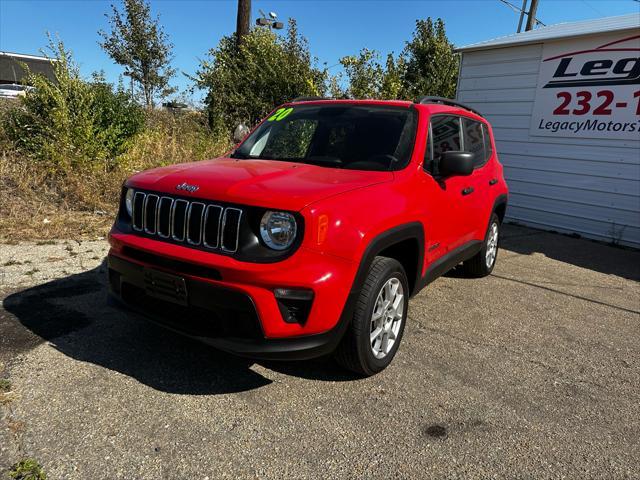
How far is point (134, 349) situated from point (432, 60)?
2006 centimetres

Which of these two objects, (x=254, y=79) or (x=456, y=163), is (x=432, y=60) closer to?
(x=254, y=79)

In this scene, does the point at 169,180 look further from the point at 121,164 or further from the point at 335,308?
the point at 121,164

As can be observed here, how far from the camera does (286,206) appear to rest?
245cm

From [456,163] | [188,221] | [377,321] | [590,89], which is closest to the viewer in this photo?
[188,221]

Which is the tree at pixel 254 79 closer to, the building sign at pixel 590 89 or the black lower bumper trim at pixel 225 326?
the building sign at pixel 590 89

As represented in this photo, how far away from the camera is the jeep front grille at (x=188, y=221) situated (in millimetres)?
2549

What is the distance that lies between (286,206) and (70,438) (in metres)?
1.57

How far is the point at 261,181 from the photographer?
277 centimetres

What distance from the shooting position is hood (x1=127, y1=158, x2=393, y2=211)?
99.6 inches

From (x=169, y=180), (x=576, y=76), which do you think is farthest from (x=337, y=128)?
(x=576, y=76)

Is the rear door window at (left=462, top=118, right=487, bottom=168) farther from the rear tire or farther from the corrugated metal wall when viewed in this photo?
the corrugated metal wall

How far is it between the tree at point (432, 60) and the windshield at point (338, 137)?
1591cm

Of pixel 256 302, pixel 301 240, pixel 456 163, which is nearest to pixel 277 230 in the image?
pixel 301 240

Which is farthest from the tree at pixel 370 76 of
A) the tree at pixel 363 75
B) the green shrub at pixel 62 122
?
the green shrub at pixel 62 122
